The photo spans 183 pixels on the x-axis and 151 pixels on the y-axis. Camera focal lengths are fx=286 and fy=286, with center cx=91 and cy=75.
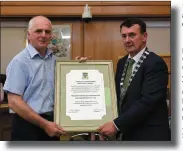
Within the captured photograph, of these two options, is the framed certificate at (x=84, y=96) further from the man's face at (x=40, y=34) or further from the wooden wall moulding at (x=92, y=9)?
the wooden wall moulding at (x=92, y=9)

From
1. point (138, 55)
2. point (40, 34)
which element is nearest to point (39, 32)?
point (40, 34)

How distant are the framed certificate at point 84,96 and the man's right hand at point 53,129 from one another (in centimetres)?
2

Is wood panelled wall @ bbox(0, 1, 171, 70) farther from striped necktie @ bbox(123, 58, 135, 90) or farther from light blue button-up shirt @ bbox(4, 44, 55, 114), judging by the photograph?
light blue button-up shirt @ bbox(4, 44, 55, 114)

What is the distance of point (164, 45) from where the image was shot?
142 centimetres

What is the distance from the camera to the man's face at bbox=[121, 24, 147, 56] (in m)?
1.41

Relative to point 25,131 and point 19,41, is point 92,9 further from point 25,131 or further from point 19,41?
point 25,131

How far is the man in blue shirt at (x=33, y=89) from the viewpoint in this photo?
134 cm

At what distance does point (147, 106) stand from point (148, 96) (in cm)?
5

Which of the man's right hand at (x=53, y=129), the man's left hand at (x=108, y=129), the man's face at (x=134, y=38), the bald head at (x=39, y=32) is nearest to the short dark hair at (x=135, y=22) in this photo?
the man's face at (x=134, y=38)

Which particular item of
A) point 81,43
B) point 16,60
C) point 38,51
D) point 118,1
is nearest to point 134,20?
point 118,1

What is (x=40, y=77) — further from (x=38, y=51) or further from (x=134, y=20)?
(x=134, y=20)

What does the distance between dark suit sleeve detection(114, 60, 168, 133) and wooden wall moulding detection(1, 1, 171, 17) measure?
28 centimetres

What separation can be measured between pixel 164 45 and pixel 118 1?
33 cm

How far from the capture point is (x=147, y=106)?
52.9 inches
